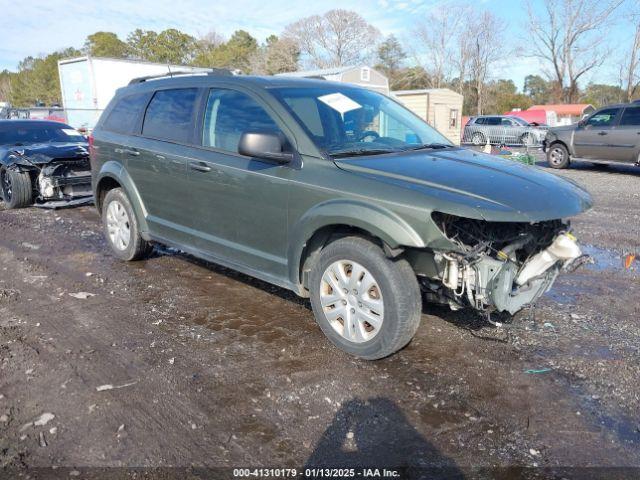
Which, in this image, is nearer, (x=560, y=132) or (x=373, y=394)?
(x=373, y=394)

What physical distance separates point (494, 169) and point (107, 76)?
59.3 ft

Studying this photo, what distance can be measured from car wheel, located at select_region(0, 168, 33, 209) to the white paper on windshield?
21.5ft

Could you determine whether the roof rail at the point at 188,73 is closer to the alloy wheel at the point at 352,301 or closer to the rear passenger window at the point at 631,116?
the alloy wheel at the point at 352,301

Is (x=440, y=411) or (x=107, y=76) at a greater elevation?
(x=107, y=76)

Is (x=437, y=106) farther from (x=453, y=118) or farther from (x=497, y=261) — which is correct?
(x=497, y=261)

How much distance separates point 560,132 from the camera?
47.4ft

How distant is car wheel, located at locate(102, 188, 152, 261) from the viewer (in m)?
5.32

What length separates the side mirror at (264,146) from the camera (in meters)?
3.48

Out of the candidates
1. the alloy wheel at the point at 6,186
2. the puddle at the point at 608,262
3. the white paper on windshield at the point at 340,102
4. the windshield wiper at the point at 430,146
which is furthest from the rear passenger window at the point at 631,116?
the alloy wheel at the point at 6,186

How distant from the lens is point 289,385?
10.3 feet

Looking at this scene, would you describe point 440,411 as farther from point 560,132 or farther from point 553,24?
point 553,24

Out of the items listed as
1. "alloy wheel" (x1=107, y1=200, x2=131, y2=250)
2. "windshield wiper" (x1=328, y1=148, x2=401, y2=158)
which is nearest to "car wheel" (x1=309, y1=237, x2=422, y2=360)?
"windshield wiper" (x1=328, y1=148, x2=401, y2=158)

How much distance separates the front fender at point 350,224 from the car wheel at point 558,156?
13160mm

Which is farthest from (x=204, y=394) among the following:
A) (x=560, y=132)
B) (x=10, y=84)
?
(x=10, y=84)
